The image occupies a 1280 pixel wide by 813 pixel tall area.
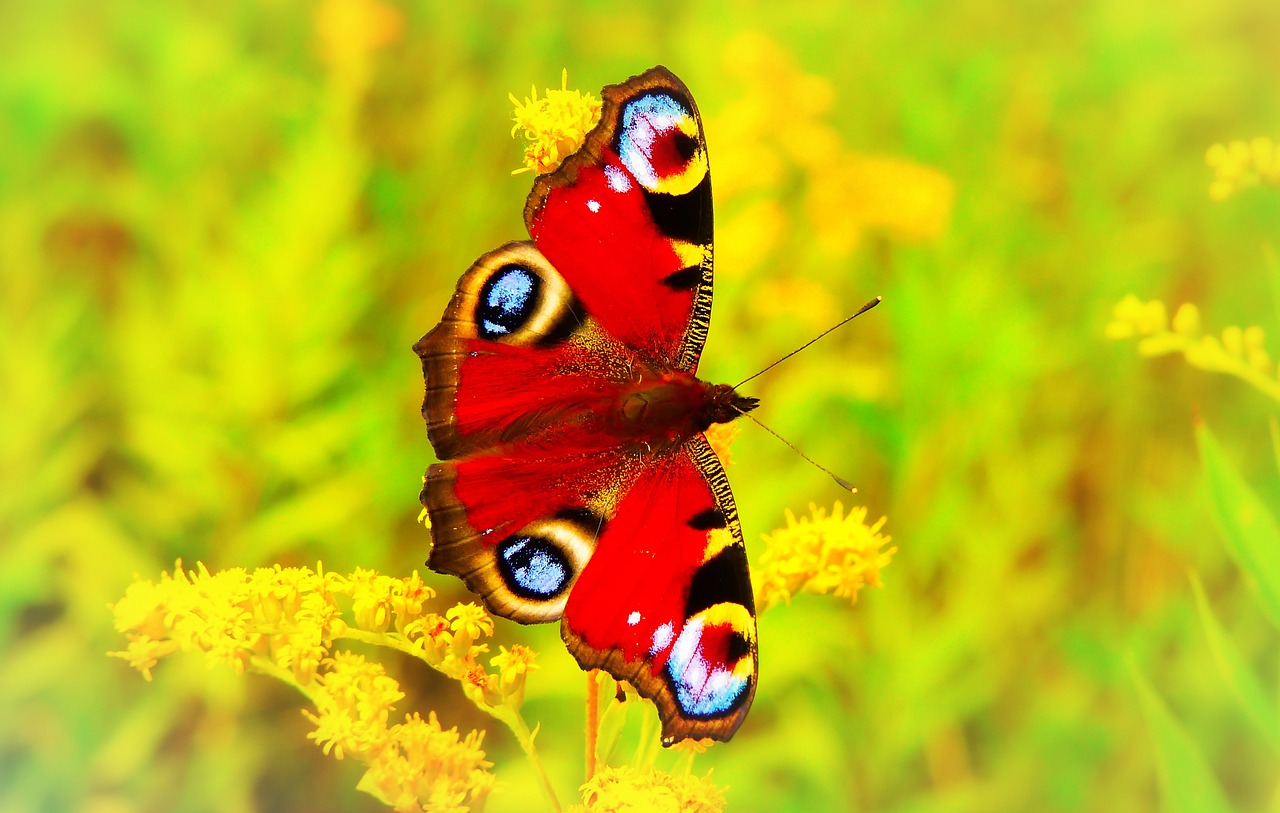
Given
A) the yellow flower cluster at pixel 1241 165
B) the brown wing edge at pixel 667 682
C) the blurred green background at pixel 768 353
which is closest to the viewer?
the brown wing edge at pixel 667 682

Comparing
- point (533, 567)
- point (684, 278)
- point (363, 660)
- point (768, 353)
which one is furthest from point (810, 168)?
point (363, 660)

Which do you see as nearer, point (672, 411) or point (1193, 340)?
point (672, 411)

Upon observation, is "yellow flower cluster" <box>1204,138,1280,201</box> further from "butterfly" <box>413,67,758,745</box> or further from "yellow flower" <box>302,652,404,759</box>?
"yellow flower" <box>302,652,404,759</box>

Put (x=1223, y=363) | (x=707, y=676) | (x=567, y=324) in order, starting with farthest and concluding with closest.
A: 1. (x=1223, y=363)
2. (x=567, y=324)
3. (x=707, y=676)

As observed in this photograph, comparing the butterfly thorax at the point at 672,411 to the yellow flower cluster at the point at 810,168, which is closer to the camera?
the butterfly thorax at the point at 672,411

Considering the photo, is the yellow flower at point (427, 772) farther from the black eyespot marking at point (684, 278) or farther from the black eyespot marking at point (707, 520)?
the black eyespot marking at point (684, 278)

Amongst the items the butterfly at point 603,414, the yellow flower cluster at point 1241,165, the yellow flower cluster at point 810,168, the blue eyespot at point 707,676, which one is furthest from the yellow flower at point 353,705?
the yellow flower cluster at point 1241,165

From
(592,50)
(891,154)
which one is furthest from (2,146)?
(891,154)

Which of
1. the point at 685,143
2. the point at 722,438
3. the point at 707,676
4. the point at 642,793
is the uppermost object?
the point at 685,143

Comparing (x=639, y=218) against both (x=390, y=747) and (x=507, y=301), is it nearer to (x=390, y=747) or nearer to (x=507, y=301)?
(x=507, y=301)
